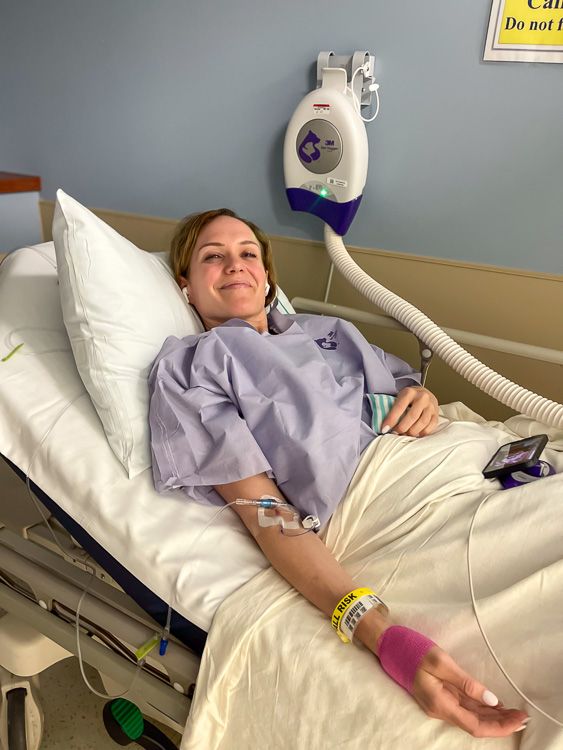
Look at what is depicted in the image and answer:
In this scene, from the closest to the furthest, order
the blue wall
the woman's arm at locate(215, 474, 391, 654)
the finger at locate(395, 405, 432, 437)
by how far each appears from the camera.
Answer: the woman's arm at locate(215, 474, 391, 654) → the finger at locate(395, 405, 432, 437) → the blue wall

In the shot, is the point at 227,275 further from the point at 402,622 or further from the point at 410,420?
the point at 402,622

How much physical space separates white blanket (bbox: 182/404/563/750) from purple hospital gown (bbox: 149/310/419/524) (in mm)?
100

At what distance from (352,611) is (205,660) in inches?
9.2

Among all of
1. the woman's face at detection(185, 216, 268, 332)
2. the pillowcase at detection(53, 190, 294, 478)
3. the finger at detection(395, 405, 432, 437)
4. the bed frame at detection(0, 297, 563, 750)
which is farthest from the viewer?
the woman's face at detection(185, 216, 268, 332)

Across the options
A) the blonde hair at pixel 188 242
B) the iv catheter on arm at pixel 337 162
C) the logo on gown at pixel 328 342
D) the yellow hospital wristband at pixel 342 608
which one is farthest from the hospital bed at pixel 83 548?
the iv catheter on arm at pixel 337 162

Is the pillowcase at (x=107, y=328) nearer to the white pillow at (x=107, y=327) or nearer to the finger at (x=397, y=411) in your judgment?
the white pillow at (x=107, y=327)

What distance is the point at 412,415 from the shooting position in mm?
1268

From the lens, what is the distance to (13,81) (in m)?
2.46

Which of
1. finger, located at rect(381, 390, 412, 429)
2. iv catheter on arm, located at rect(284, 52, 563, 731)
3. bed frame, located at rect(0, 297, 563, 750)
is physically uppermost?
iv catheter on arm, located at rect(284, 52, 563, 731)

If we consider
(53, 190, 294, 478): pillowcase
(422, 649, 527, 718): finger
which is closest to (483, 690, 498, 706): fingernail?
(422, 649, 527, 718): finger

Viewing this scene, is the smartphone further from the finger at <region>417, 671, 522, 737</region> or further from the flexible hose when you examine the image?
the finger at <region>417, 671, 522, 737</region>

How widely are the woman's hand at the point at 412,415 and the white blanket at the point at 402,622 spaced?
174 mm

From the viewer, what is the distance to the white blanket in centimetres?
79

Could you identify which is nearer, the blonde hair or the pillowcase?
the pillowcase
